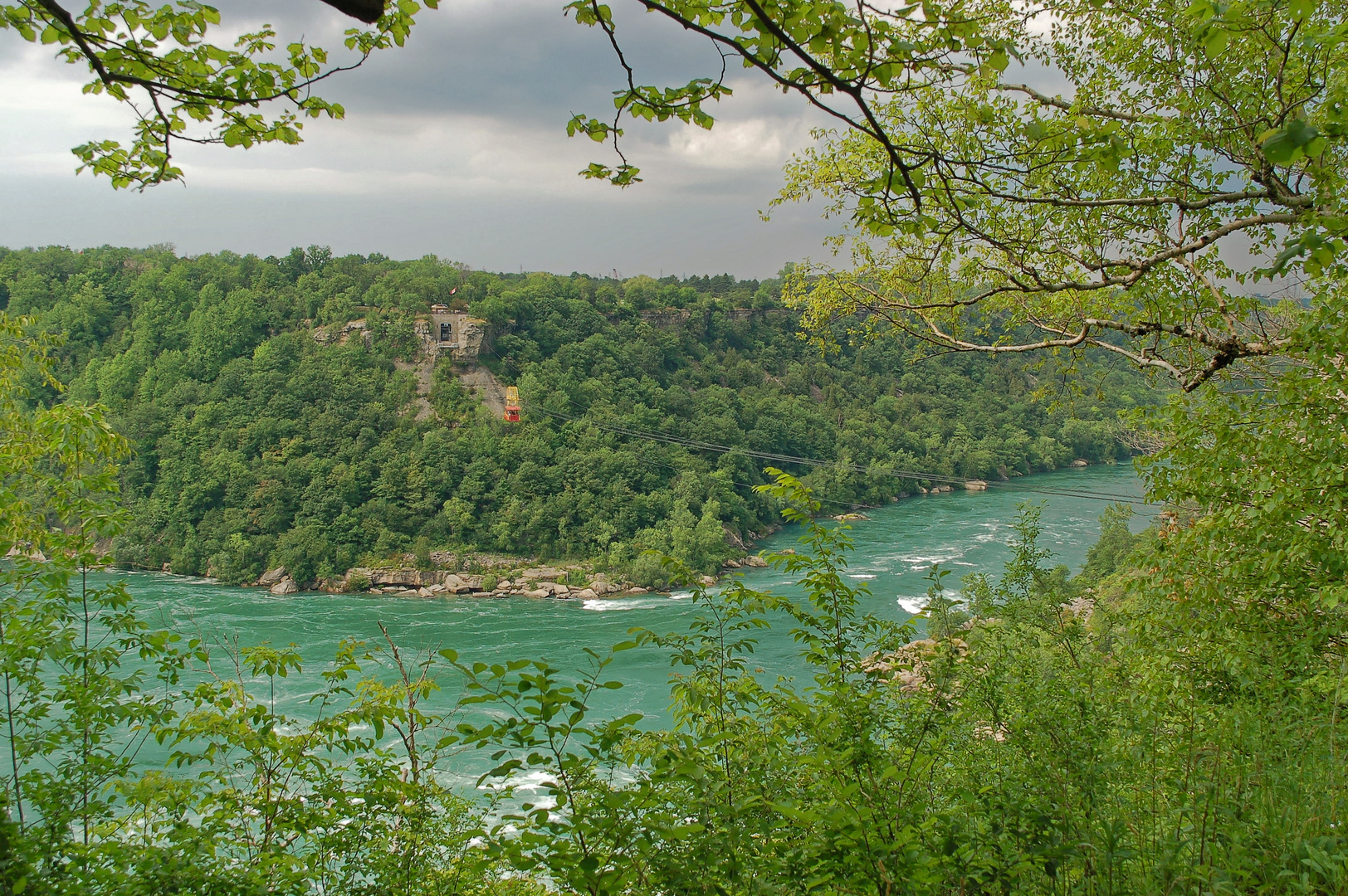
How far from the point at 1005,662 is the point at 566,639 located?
808 inches

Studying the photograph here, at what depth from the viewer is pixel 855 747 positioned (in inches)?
97.1

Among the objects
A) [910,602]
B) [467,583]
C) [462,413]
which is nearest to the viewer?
[910,602]

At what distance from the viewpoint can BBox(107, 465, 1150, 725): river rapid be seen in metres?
19.9

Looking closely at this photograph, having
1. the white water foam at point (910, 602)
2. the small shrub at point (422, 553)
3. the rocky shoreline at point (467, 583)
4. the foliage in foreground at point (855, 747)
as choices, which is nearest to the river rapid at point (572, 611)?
the white water foam at point (910, 602)

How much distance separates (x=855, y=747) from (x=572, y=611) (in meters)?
26.3

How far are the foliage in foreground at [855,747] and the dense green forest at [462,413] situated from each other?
2792 centimetres

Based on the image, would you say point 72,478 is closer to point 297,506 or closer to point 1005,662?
point 1005,662

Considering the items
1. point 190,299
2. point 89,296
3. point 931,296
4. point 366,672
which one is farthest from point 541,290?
point 931,296

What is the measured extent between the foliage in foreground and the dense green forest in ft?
91.6

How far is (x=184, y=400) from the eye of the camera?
42.3 meters

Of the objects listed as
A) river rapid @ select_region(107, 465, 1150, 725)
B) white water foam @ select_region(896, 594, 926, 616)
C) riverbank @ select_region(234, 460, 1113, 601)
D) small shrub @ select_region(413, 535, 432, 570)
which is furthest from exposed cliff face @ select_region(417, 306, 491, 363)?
white water foam @ select_region(896, 594, 926, 616)

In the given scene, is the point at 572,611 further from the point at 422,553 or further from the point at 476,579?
the point at 422,553

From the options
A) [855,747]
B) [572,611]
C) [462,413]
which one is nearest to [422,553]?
[572,611]

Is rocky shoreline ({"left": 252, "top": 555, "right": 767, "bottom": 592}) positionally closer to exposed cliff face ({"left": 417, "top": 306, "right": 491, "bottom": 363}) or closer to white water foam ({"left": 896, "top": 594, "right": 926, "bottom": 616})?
white water foam ({"left": 896, "top": 594, "right": 926, "bottom": 616})
